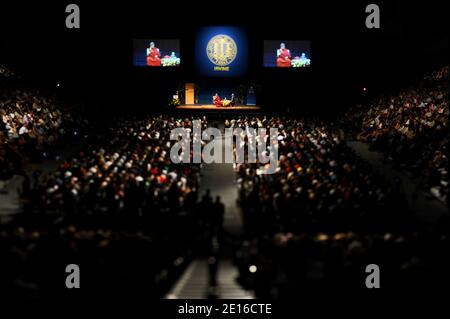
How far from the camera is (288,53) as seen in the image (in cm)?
4284

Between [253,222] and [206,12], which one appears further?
[206,12]

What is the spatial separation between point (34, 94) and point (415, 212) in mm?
23349

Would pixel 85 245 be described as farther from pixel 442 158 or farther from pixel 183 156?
pixel 442 158

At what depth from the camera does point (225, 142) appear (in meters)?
30.7

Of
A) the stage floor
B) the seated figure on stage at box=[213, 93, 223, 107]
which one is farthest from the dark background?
the seated figure on stage at box=[213, 93, 223, 107]

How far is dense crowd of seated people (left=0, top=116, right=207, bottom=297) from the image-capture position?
12570 millimetres

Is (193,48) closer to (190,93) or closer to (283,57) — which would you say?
(190,93)

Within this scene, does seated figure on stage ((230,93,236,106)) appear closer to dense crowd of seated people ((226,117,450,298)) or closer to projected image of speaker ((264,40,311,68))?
projected image of speaker ((264,40,311,68))

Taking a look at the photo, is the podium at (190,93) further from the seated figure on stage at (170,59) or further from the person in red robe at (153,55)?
the person in red robe at (153,55)

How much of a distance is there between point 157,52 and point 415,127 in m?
20.9

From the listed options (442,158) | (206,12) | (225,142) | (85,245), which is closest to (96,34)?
(206,12)

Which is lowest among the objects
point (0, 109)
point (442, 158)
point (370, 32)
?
point (442, 158)

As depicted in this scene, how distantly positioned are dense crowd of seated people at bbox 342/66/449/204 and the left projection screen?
12905 mm

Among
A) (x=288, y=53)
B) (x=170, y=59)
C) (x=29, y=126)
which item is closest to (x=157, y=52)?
(x=170, y=59)
